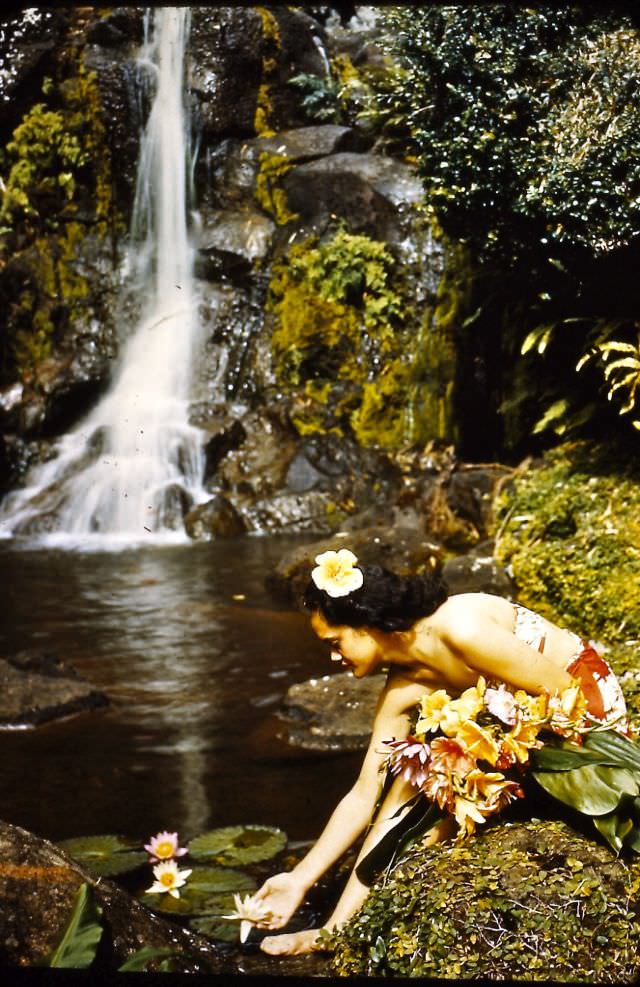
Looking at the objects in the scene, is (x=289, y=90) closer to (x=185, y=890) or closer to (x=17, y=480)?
(x=17, y=480)

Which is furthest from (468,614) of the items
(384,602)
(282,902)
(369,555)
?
(369,555)

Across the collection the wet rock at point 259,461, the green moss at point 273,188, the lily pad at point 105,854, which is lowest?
the lily pad at point 105,854

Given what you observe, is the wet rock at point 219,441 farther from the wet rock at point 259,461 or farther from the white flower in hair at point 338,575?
the white flower in hair at point 338,575

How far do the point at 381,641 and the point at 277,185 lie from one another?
13116 millimetres

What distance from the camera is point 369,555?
8070 millimetres

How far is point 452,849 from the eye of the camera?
8.97 feet

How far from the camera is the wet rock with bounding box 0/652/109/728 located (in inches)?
221

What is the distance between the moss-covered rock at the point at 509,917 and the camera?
2.43m

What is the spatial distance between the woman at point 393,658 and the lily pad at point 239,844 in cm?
75

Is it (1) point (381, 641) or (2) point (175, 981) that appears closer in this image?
(2) point (175, 981)

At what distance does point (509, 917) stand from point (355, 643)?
0.99 m

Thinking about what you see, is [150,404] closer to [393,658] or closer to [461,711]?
[393,658]

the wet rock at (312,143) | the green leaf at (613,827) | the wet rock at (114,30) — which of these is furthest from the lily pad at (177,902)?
the wet rock at (114,30)

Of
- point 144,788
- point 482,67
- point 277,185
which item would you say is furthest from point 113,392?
point 144,788
